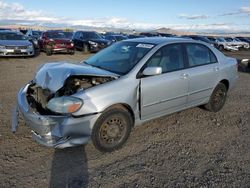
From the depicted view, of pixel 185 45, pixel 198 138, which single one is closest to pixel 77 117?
pixel 198 138

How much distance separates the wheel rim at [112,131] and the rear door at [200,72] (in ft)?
5.46

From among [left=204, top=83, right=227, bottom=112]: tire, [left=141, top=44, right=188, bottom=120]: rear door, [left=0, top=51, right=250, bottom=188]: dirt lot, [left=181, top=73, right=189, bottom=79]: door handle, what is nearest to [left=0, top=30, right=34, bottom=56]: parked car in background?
[left=0, top=51, right=250, bottom=188]: dirt lot

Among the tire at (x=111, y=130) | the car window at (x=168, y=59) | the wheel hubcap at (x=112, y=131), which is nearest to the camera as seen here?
the tire at (x=111, y=130)

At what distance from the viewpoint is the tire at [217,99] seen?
6.29m

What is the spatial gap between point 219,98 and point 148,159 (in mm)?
2930

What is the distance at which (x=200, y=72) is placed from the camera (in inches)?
223

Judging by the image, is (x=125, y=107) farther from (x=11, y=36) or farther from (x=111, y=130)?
(x=11, y=36)

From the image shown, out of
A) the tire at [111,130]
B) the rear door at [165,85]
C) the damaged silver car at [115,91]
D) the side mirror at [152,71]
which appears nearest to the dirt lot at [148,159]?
the tire at [111,130]

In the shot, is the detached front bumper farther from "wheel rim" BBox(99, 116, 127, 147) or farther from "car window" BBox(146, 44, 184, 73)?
"car window" BBox(146, 44, 184, 73)

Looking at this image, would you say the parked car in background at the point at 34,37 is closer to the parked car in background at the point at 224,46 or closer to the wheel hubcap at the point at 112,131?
the wheel hubcap at the point at 112,131

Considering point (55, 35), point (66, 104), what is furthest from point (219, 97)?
point (55, 35)

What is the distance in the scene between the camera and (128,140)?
4.88 meters

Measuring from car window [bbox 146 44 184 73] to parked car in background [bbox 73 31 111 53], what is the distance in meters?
15.6

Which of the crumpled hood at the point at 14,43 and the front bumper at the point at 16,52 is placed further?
the crumpled hood at the point at 14,43
